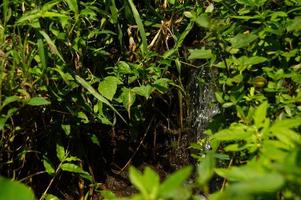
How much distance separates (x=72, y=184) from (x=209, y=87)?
2.94ft

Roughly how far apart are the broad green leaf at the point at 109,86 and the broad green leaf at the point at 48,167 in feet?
1.27

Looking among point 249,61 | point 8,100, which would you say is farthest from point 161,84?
point 8,100

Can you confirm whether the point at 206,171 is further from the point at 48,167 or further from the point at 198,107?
the point at 198,107

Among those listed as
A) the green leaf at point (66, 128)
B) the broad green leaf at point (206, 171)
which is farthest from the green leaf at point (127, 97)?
the broad green leaf at point (206, 171)

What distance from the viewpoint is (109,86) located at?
1.96 meters

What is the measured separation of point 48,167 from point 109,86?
0.44 metres

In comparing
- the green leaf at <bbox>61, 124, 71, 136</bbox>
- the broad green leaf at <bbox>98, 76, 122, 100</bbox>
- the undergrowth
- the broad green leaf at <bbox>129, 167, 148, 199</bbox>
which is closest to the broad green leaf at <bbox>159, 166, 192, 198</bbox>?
the broad green leaf at <bbox>129, 167, 148, 199</bbox>

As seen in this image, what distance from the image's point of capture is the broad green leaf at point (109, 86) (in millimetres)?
1933

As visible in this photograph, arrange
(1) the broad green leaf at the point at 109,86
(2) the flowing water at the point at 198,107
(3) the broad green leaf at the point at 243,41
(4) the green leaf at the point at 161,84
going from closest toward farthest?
(3) the broad green leaf at the point at 243,41, (1) the broad green leaf at the point at 109,86, (4) the green leaf at the point at 161,84, (2) the flowing water at the point at 198,107

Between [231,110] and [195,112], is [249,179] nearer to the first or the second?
[231,110]

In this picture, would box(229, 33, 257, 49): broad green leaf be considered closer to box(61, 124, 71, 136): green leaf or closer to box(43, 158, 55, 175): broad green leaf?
box(61, 124, 71, 136): green leaf

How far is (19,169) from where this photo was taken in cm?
207

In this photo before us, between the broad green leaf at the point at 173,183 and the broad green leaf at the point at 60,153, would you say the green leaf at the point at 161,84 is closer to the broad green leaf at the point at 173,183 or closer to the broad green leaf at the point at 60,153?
the broad green leaf at the point at 60,153

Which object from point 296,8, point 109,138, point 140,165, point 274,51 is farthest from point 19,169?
point 296,8
